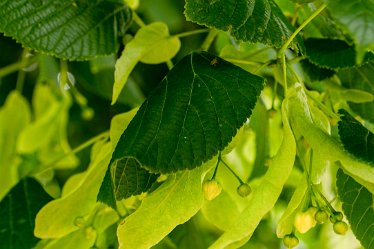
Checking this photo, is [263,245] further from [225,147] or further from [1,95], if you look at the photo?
[225,147]

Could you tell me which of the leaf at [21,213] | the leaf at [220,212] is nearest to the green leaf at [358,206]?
the leaf at [220,212]

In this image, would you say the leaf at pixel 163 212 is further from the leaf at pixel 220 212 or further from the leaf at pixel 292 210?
the leaf at pixel 220 212

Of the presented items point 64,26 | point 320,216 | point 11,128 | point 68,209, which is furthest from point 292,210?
point 11,128

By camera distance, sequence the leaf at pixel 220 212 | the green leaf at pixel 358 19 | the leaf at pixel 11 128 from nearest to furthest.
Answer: the green leaf at pixel 358 19, the leaf at pixel 220 212, the leaf at pixel 11 128

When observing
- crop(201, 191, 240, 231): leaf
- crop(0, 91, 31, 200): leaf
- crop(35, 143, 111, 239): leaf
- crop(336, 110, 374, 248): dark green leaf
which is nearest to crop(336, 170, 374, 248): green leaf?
crop(336, 110, 374, 248): dark green leaf

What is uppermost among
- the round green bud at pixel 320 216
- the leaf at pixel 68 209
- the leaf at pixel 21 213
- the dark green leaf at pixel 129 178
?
the dark green leaf at pixel 129 178

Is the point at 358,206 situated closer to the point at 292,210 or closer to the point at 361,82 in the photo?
the point at 292,210

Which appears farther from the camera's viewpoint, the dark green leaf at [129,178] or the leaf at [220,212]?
the leaf at [220,212]

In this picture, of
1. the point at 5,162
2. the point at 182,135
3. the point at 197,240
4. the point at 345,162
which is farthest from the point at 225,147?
the point at 5,162
